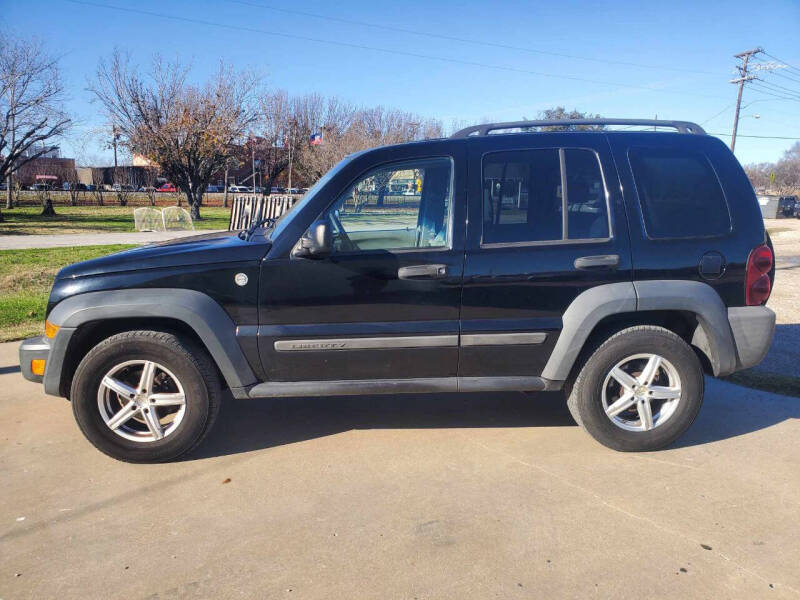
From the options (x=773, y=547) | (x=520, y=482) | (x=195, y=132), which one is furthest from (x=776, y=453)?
(x=195, y=132)

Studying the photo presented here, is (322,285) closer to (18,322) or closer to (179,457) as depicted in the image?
(179,457)

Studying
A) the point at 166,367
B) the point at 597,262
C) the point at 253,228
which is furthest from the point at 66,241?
the point at 597,262

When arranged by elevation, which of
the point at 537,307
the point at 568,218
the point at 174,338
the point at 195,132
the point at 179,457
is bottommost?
the point at 179,457

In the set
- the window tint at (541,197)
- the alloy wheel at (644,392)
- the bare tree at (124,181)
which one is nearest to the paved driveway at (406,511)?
the alloy wheel at (644,392)

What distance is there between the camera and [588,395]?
3.85 metres

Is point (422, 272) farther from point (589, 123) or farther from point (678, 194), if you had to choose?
point (678, 194)

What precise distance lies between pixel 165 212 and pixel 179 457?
19419 millimetres

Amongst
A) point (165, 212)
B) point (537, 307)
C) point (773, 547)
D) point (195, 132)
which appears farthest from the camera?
point (195, 132)

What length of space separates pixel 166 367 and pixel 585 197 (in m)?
2.75

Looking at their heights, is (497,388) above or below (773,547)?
above

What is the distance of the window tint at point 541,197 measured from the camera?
3824 millimetres

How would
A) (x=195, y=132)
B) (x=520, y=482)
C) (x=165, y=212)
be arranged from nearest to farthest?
(x=520, y=482)
(x=165, y=212)
(x=195, y=132)

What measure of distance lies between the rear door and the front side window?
0.66 ft

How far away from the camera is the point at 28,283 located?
9.53 meters
